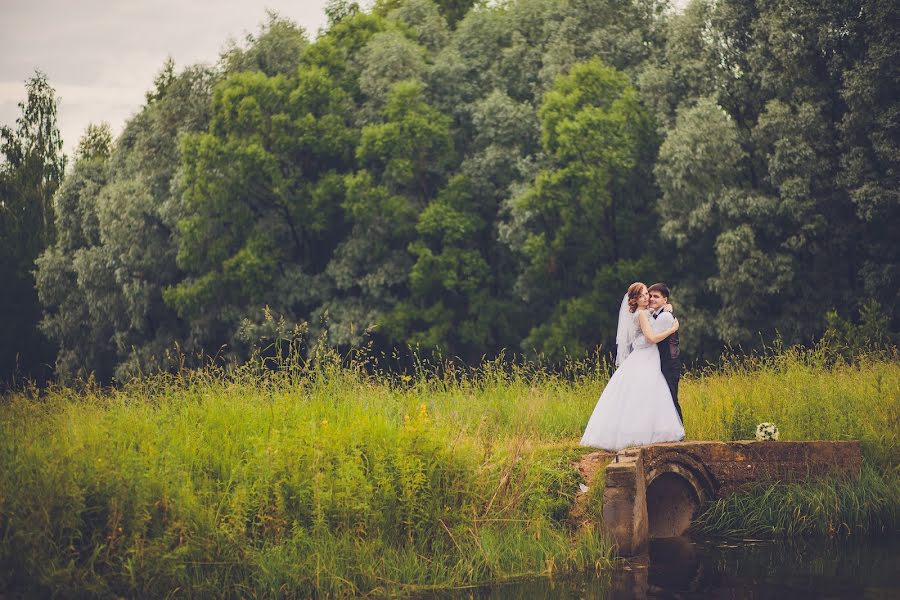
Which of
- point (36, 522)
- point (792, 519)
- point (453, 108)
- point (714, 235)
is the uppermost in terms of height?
point (453, 108)

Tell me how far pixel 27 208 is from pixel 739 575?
46.9m

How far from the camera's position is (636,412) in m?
12.1

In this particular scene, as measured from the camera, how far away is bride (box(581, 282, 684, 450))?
12.0 meters

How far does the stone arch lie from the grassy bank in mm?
1006

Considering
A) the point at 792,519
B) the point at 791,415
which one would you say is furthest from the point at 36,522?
the point at 791,415

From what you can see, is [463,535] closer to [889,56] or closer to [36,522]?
[36,522]

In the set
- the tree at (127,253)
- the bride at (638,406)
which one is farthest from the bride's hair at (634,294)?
the tree at (127,253)

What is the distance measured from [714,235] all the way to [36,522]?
84.0 ft

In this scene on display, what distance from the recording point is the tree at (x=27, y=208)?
46219mm

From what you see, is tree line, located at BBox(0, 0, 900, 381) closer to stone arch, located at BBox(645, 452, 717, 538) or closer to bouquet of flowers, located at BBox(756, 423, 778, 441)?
bouquet of flowers, located at BBox(756, 423, 778, 441)

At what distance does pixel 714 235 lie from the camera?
3069cm

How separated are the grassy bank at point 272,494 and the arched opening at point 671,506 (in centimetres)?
104

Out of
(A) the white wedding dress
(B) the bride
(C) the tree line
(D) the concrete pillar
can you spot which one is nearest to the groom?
(B) the bride

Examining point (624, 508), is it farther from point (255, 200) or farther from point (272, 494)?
point (255, 200)
